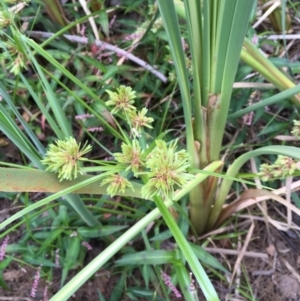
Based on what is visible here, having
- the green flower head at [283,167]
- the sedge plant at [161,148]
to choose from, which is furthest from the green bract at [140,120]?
the green flower head at [283,167]

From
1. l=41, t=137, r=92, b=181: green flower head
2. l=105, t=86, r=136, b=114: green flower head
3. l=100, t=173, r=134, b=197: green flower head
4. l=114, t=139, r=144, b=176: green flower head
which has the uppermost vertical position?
l=105, t=86, r=136, b=114: green flower head

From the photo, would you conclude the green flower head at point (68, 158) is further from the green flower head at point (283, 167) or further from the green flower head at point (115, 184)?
the green flower head at point (283, 167)

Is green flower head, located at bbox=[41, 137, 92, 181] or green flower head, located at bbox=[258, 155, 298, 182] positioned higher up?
green flower head, located at bbox=[41, 137, 92, 181]

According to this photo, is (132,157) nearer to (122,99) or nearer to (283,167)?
(122,99)

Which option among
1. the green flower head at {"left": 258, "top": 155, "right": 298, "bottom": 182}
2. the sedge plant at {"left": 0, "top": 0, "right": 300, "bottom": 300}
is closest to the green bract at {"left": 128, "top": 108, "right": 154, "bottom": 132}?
the sedge plant at {"left": 0, "top": 0, "right": 300, "bottom": 300}

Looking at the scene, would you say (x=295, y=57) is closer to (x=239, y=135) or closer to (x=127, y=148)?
(x=239, y=135)

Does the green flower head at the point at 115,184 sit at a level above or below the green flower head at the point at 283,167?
above

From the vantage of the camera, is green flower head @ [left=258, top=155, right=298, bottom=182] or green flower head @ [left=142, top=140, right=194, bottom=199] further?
green flower head @ [left=258, top=155, right=298, bottom=182]

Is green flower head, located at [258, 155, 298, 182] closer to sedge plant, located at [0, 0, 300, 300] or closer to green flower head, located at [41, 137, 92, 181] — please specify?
sedge plant, located at [0, 0, 300, 300]

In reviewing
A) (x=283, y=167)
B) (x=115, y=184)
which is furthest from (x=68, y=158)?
(x=283, y=167)
